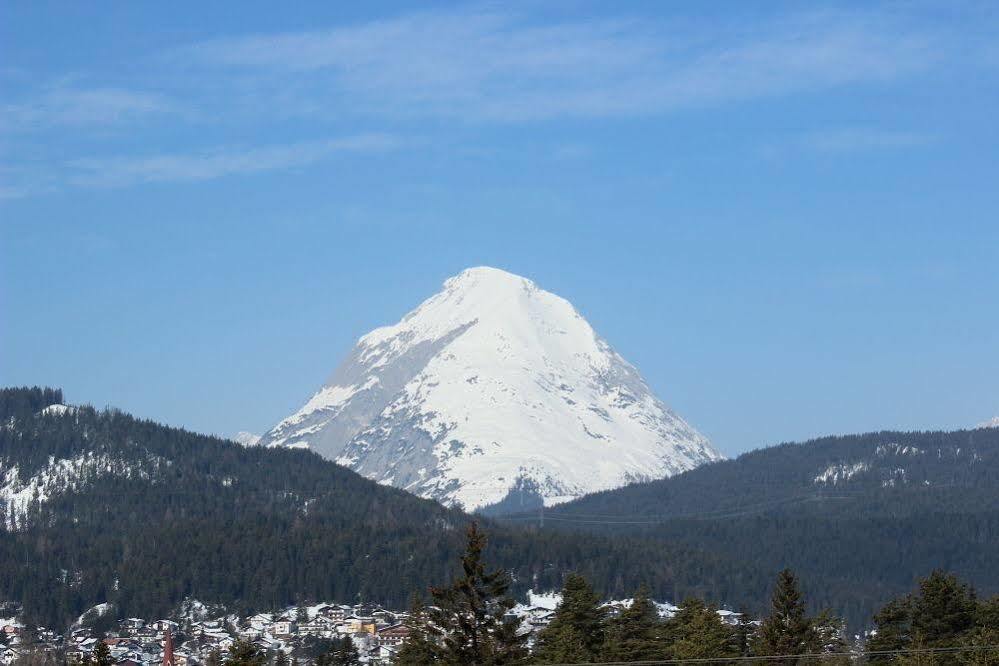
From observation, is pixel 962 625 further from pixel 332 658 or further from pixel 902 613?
pixel 332 658

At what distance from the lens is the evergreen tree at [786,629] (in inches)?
5630

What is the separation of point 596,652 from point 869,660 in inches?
849

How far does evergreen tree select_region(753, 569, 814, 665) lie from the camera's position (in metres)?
143

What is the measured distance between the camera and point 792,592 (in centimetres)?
14612

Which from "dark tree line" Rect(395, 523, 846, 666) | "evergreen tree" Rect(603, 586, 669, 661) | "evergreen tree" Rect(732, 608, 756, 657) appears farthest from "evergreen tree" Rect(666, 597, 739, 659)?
"evergreen tree" Rect(603, 586, 669, 661)

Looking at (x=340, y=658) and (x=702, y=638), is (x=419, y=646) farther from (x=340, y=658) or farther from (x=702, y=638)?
(x=340, y=658)

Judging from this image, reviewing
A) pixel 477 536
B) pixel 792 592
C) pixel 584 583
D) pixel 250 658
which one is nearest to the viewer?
pixel 477 536

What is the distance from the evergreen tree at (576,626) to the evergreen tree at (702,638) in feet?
20.5

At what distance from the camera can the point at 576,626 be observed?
153 m

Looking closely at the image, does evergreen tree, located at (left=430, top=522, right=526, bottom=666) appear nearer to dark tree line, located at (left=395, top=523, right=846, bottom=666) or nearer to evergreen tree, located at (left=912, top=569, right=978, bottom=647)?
dark tree line, located at (left=395, top=523, right=846, bottom=666)

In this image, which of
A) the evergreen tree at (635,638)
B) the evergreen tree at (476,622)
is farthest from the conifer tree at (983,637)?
the evergreen tree at (476,622)

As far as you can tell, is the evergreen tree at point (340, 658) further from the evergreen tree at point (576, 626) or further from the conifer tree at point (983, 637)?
the conifer tree at point (983, 637)

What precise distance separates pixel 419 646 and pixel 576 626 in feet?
68.2

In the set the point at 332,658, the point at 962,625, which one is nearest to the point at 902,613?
the point at 962,625
